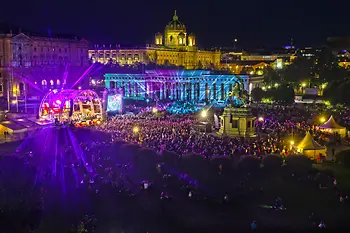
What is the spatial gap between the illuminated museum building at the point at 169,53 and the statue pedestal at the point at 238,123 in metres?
77.0

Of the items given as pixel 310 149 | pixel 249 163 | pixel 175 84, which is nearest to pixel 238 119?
pixel 310 149

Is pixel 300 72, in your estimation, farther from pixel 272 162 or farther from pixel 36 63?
pixel 272 162

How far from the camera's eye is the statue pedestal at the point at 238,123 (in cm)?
3653

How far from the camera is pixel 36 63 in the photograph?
79875 millimetres

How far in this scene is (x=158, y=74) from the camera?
82.2 meters

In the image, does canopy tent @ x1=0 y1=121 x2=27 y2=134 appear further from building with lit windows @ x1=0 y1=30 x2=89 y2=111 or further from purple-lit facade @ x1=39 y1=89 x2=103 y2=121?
building with lit windows @ x1=0 y1=30 x2=89 y2=111

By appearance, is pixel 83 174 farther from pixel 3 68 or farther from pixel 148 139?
pixel 3 68

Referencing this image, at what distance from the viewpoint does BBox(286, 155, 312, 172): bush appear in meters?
26.0

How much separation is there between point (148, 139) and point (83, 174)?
8.16m

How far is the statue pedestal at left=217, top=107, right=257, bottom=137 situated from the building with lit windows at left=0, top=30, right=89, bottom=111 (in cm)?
3007

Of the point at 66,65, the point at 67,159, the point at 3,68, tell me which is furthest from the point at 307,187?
the point at 66,65

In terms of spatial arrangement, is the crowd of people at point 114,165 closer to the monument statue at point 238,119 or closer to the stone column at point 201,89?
the monument statue at point 238,119

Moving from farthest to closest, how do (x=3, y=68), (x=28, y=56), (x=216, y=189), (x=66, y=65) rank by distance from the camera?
(x=66, y=65) < (x=28, y=56) < (x=3, y=68) < (x=216, y=189)

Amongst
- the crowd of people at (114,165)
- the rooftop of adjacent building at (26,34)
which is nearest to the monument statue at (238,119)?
the crowd of people at (114,165)
